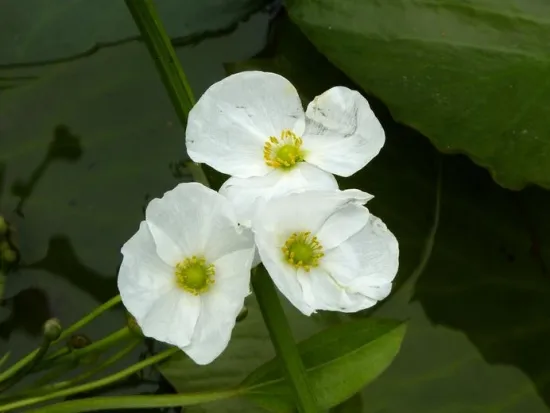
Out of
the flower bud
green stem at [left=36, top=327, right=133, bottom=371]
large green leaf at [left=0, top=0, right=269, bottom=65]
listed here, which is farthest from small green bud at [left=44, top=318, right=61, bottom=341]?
large green leaf at [left=0, top=0, right=269, bottom=65]

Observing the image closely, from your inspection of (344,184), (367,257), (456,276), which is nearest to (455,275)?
(456,276)

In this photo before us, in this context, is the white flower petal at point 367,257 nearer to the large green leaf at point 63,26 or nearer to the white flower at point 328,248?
the white flower at point 328,248

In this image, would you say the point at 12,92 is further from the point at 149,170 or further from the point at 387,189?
the point at 387,189

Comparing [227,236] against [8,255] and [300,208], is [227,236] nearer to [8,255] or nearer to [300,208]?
[300,208]

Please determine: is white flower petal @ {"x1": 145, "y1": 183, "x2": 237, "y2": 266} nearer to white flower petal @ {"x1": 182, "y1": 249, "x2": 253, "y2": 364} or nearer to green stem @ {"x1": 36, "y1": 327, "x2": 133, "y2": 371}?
white flower petal @ {"x1": 182, "y1": 249, "x2": 253, "y2": 364}

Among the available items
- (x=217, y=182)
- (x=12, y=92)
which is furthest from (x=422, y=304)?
(x=12, y=92)

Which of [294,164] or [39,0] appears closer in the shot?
[294,164]

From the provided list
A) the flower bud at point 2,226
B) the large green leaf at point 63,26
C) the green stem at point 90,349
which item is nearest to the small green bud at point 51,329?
the green stem at point 90,349
